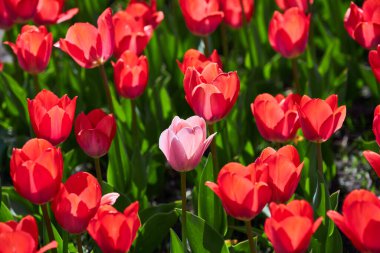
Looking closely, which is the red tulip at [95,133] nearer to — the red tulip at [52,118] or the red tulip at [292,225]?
the red tulip at [52,118]

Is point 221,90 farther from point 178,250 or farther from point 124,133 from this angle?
point 124,133

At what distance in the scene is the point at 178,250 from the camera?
1.91 meters

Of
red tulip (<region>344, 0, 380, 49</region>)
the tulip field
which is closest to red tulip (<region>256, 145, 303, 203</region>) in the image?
the tulip field

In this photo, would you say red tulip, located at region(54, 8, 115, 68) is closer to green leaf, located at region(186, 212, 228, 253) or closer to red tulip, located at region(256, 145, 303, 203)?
green leaf, located at region(186, 212, 228, 253)

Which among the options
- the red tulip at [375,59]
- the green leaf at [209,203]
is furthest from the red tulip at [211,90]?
the red tulip at [375,59]

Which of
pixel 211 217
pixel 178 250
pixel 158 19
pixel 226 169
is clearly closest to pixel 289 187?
pixel 226 169

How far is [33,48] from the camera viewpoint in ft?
8.28

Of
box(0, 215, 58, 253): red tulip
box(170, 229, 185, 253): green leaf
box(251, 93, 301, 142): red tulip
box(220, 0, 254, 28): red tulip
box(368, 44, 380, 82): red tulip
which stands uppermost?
box(0, 215, 58, 253): red tulip

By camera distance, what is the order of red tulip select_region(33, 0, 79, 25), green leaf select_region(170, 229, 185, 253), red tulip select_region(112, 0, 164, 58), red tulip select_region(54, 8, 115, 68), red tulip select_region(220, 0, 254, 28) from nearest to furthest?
green leaf select_region(170, 229, 185, 253) → red tulip select_region(54, 8, 115, 68) → red tulip select_region(112, 0, 164, 58) → red tulip select_region(33, 0, 79, 25) → red tulip select_region(220, 0, 254, 28)

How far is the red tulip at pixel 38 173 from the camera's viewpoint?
1.76 meters

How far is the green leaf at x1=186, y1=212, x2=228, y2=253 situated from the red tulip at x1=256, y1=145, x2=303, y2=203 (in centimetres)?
21

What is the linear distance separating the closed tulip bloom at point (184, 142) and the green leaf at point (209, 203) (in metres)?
0.28

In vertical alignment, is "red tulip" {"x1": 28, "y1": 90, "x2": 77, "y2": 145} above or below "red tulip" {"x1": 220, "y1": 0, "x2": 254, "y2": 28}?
above

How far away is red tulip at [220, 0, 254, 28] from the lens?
3109 millimetres
